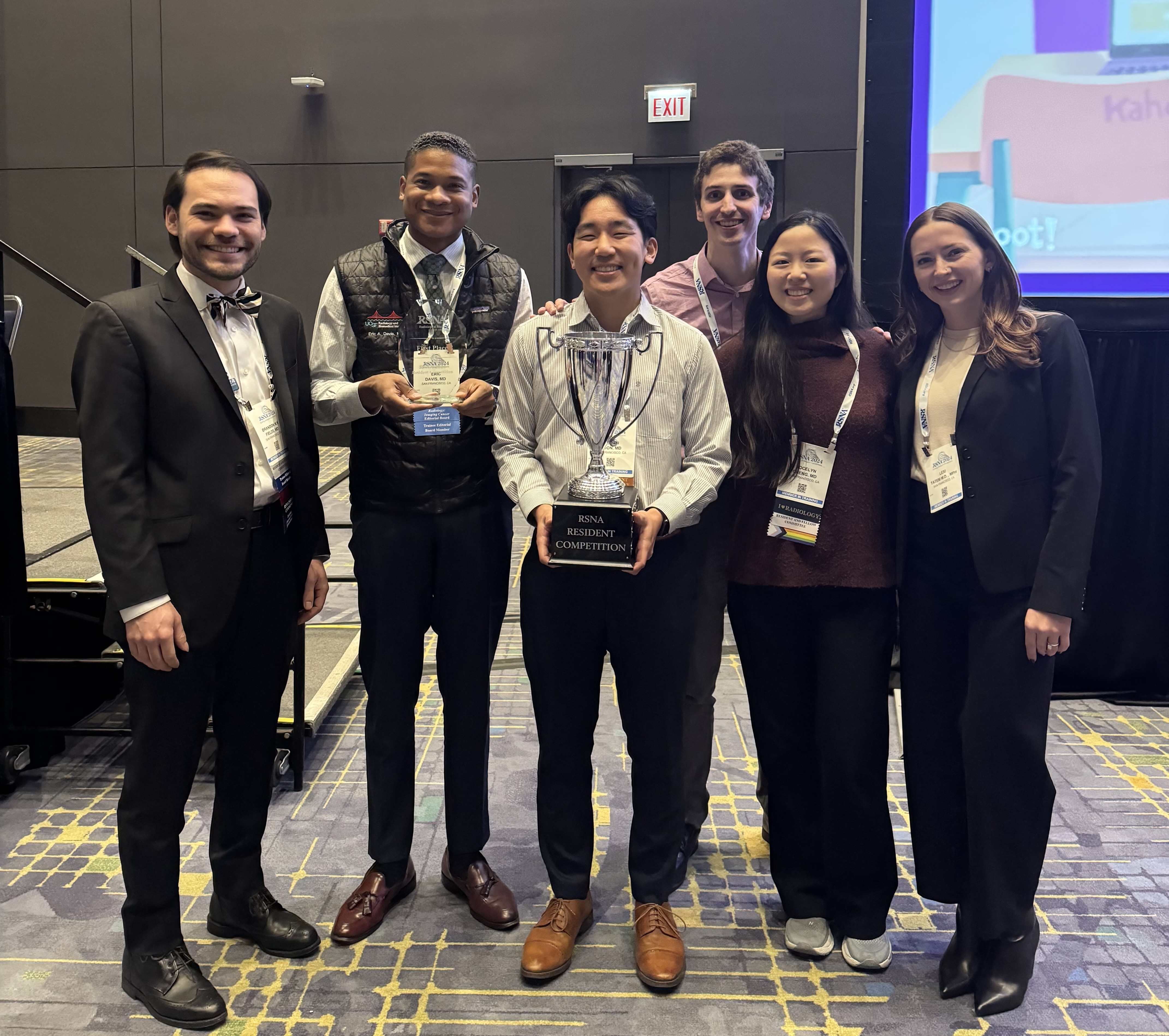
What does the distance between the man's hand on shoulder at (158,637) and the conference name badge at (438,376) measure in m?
0.70

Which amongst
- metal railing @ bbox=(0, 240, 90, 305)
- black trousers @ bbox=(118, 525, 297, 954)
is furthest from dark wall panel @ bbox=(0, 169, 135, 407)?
black trousers @ bbox=(118, 525, 297, 954)

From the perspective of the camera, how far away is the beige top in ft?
6.97

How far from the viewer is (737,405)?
7.47 feet

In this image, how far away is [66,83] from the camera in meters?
8.32

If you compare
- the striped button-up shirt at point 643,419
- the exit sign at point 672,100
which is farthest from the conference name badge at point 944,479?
the exit sign at point 672,100

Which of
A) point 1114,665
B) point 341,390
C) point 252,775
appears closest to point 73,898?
point 252,775

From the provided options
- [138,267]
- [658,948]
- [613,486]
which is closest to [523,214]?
[138,267]

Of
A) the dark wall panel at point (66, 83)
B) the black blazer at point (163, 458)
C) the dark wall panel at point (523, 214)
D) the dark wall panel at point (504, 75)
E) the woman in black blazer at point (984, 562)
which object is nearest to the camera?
the black blazer at point (163, 458)

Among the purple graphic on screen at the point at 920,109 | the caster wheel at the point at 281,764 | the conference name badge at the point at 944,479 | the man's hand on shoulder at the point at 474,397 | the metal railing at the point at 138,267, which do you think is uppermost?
the purple graphic on screen at the point at 920,109

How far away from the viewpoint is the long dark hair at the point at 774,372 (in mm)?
2180

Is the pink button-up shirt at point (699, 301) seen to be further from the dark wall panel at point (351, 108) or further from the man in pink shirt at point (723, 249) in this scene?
the dark wall panel at point (351, 108)

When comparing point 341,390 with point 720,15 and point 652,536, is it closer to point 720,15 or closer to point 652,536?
point 652,536

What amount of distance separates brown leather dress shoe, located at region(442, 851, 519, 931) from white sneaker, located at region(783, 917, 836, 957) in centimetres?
69

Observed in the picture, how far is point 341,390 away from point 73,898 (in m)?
1.57
